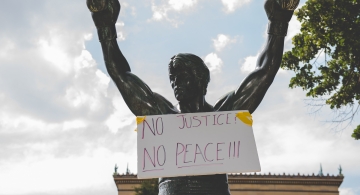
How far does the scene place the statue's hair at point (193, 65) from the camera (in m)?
2.20

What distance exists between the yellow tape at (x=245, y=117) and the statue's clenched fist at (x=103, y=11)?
2.43 ft

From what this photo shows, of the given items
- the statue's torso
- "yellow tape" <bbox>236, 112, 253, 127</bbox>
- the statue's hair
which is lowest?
the statue's torso

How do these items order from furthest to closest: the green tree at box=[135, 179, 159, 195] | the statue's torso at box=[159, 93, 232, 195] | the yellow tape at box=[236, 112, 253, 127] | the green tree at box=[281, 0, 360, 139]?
the green tree at box=[135, 179, 159, 195] < the green tree at box=[281, 0, 360, 139] < the yellow tape at box=[236, 112, 253, 127] < the statue's torso at box=[159, 93, 232, 195]

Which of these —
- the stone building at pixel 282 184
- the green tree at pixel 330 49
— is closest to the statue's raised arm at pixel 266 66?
the green tree at pixel 330 49

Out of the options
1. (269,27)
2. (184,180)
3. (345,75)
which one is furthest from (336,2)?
(184,180)

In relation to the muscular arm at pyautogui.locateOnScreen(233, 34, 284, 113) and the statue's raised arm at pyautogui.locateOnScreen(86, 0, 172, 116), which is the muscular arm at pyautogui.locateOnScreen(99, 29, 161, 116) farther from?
the muscular arm at pyautogui.locateOnScreen(233, 34, 284, 113)

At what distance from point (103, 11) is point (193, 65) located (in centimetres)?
54

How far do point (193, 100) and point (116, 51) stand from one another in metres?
0.49

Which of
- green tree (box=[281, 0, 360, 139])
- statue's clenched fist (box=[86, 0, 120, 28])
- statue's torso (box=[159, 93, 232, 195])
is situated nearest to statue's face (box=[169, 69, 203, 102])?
statue's torso (box=[159, 93, 232, 195])

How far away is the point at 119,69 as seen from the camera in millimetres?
2469

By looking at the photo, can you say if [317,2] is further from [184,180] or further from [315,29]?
[184,180]

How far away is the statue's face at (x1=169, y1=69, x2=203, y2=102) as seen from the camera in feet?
7.20

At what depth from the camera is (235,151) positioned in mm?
2182

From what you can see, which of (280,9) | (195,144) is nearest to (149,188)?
(280,9)
